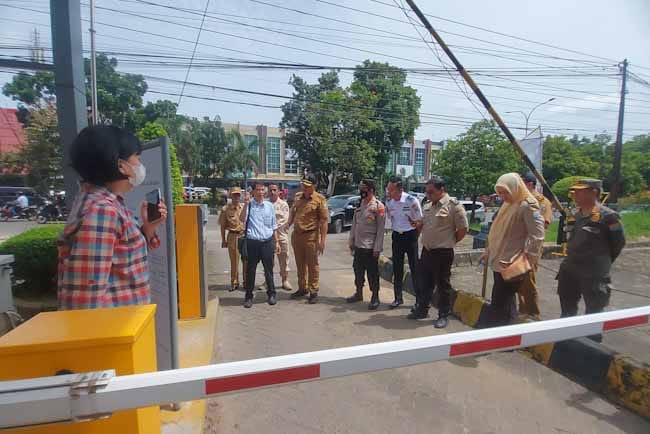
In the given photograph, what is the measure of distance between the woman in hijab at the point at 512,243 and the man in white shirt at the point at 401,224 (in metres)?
1.33

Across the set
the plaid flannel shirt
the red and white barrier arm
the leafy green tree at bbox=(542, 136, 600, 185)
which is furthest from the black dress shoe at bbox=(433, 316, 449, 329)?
the leafy green tree at bbox=(542, 136, 600, 185)

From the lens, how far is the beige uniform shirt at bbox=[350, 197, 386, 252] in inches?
193

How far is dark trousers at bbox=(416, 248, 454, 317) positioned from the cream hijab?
2.30ft

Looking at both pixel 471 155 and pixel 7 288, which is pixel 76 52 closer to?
pixel 7 288

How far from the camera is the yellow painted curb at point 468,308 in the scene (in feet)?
14.2

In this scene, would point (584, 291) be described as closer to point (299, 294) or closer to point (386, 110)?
point (299, 294)

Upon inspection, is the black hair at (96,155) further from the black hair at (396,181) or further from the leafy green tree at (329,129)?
the leafy green tree at (329,129)

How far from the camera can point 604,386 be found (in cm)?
290

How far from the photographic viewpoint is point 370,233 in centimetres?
494

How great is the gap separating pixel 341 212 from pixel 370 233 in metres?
10.0

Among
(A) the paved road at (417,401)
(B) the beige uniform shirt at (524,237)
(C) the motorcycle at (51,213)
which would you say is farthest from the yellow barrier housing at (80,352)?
(C) the motorcycle at (51,213)

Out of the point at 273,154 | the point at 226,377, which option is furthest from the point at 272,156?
the point at 226,377

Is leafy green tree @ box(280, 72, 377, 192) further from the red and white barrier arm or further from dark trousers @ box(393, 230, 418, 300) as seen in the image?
the red and white barrier arm

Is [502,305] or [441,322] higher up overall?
[502,305]
